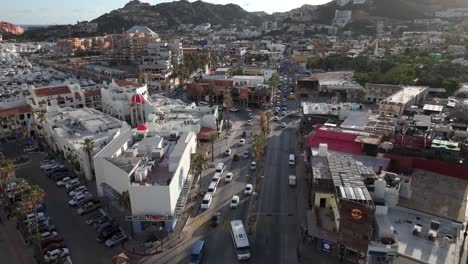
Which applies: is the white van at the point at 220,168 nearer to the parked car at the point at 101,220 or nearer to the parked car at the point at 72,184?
the parked car at the point at 101,220

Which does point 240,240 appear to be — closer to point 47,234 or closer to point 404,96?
point 47,234

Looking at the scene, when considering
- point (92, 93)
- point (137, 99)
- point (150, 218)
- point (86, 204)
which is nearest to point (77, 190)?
point (86, 204)

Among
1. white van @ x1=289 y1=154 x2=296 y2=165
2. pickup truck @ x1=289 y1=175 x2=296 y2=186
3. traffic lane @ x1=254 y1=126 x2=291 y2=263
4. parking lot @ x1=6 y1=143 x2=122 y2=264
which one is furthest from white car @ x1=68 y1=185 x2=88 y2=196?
white van @ x1=289 y1=154 x2=296 y2=165

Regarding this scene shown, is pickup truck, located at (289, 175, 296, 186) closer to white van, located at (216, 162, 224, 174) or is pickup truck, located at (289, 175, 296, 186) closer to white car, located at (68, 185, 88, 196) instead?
white van, located at (216, 162, 224, 174)

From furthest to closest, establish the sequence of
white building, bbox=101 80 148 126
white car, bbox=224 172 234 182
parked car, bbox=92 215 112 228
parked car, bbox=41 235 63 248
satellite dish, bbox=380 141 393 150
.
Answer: white building, bbox=101 80 148 126 < white car, bbox=224 172 234 182 < satellite dish, bbox=380 141 393 150 < parked car, bbox=92 215 112 228 < parked car, bbox=41 235 63 248

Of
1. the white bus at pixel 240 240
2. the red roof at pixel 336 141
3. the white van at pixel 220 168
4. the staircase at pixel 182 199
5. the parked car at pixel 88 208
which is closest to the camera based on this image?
the white bus at pixel 240 240

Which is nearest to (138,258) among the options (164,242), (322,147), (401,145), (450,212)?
(164,242)

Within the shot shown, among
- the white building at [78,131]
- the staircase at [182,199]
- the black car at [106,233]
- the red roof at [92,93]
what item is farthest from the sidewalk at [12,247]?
the red roof at [92,93]
